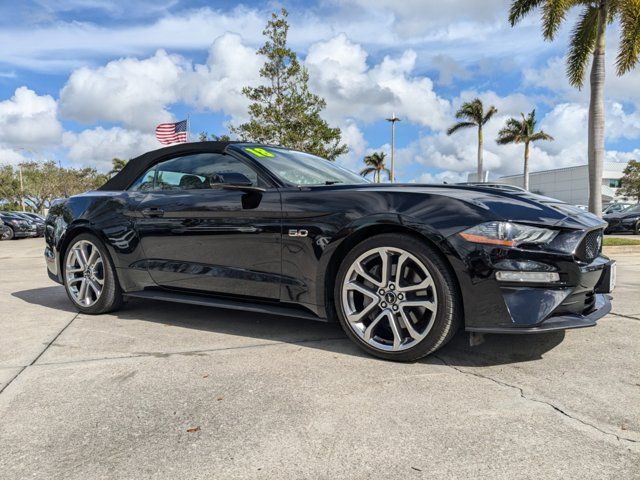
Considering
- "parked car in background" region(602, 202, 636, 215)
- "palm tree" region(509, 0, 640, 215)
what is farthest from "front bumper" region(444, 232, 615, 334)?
"parked car in background" region(602, 202, 636, 215)

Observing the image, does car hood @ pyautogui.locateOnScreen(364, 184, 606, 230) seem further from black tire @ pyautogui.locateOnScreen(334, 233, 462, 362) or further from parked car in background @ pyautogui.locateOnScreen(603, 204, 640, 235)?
parked car in background @ pyautogui.locateOnScreen(603, 204, 640, 235)

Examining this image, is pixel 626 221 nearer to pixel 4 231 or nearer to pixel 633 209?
pixel 633 209

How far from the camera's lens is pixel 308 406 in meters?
2.47

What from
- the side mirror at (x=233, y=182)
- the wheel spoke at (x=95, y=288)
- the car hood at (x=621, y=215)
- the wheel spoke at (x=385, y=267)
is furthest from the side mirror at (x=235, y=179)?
the car hood at (x=621, y=215)

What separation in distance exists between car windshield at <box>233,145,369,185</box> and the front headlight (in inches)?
51.8

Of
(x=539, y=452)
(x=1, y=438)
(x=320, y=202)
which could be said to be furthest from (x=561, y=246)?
(x=1, y=438)

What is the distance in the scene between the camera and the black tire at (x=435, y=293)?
9.39 ft

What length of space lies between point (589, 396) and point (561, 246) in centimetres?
78

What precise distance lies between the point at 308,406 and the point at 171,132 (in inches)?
831

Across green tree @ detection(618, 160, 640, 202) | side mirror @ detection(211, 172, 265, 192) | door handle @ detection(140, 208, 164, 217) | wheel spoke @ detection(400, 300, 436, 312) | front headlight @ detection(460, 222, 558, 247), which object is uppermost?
green tree @ detection(618, 160, 640, 202)

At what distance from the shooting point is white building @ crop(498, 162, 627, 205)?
207 ft

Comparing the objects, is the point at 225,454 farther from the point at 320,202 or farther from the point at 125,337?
the point at 125,337

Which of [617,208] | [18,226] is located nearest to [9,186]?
[18,226]

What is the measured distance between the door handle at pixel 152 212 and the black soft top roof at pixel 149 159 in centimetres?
51
